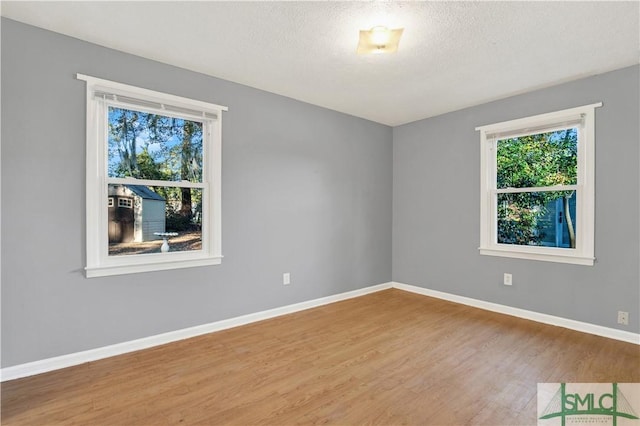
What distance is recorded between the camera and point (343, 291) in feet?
14.0

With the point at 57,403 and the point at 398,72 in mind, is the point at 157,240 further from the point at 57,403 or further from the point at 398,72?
the point at 398,72

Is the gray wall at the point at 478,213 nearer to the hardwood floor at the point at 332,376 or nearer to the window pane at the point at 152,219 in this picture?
the hardwood floor at the point at 332,376

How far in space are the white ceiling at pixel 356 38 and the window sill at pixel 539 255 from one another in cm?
180

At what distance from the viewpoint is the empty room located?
6.87 ft

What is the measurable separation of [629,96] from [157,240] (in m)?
4.59

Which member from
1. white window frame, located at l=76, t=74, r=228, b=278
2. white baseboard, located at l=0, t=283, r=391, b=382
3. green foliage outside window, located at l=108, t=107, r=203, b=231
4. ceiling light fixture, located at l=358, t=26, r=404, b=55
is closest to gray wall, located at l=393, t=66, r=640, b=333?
white baseboard, located at l=0, t=283, r=391, b=382

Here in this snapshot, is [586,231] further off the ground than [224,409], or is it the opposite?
[586,231]

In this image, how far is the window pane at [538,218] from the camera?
329cm

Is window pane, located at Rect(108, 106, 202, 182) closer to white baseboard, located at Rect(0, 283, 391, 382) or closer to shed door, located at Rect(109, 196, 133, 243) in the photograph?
shed door, located at Rect(109, 196, 133, 243)

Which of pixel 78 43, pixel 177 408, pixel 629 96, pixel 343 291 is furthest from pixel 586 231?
pixel 78 43

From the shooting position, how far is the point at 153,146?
9.49ft

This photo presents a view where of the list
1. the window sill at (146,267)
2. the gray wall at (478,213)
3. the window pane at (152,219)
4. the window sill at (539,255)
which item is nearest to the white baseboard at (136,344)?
the window sill at (146,267)

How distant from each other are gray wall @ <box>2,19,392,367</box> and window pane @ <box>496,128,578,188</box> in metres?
1.67

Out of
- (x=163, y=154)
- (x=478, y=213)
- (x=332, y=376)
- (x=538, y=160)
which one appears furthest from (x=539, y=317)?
(x=163, y=154)
